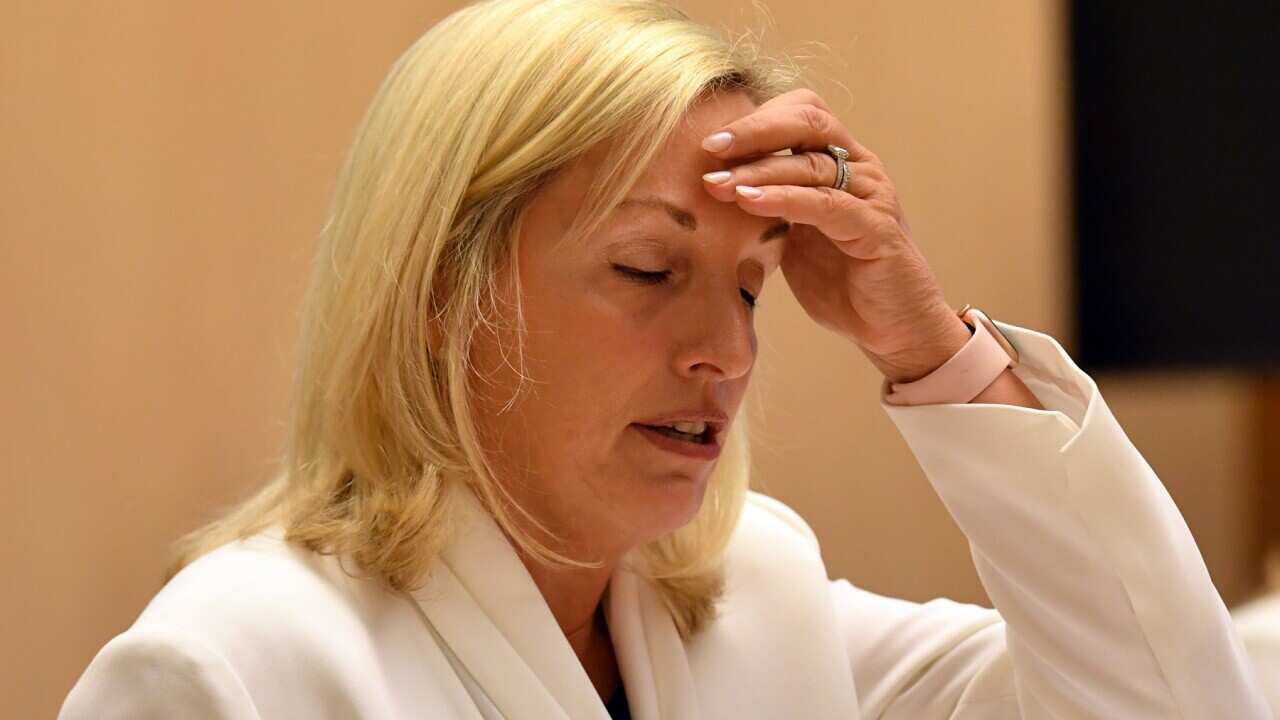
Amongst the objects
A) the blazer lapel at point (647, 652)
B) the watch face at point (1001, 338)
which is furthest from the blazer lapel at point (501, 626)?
the watch face at point (1001, 338)

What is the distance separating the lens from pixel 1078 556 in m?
1.58

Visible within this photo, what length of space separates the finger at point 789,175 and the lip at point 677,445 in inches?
9.3

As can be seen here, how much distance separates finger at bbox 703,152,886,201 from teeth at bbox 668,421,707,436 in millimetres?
226

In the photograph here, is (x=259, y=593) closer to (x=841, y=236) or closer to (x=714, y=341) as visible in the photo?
(x=714, y=341)

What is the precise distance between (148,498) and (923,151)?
1.63m

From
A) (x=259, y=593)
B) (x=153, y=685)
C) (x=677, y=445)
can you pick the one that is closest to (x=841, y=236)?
(x=677, y=445)

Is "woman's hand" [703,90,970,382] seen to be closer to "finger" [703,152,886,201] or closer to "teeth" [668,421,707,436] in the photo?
"finger" [703,152,886,201]

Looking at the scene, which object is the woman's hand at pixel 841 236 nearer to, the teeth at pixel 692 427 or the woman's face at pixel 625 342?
the woman's face at pixel 625 342

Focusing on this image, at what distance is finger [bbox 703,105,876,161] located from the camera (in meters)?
1.51

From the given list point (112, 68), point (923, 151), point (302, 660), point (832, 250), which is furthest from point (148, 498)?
point (923, 151)

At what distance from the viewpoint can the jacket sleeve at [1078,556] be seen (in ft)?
5.11

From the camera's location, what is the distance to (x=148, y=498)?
2176 millimetres

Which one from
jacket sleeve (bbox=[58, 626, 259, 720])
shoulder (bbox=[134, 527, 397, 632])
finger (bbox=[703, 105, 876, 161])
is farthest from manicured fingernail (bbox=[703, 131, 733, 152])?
jacket sleeve (bbox=[58, 626, 259, 720])

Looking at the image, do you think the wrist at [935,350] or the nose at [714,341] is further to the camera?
the wrist at [935,350]
